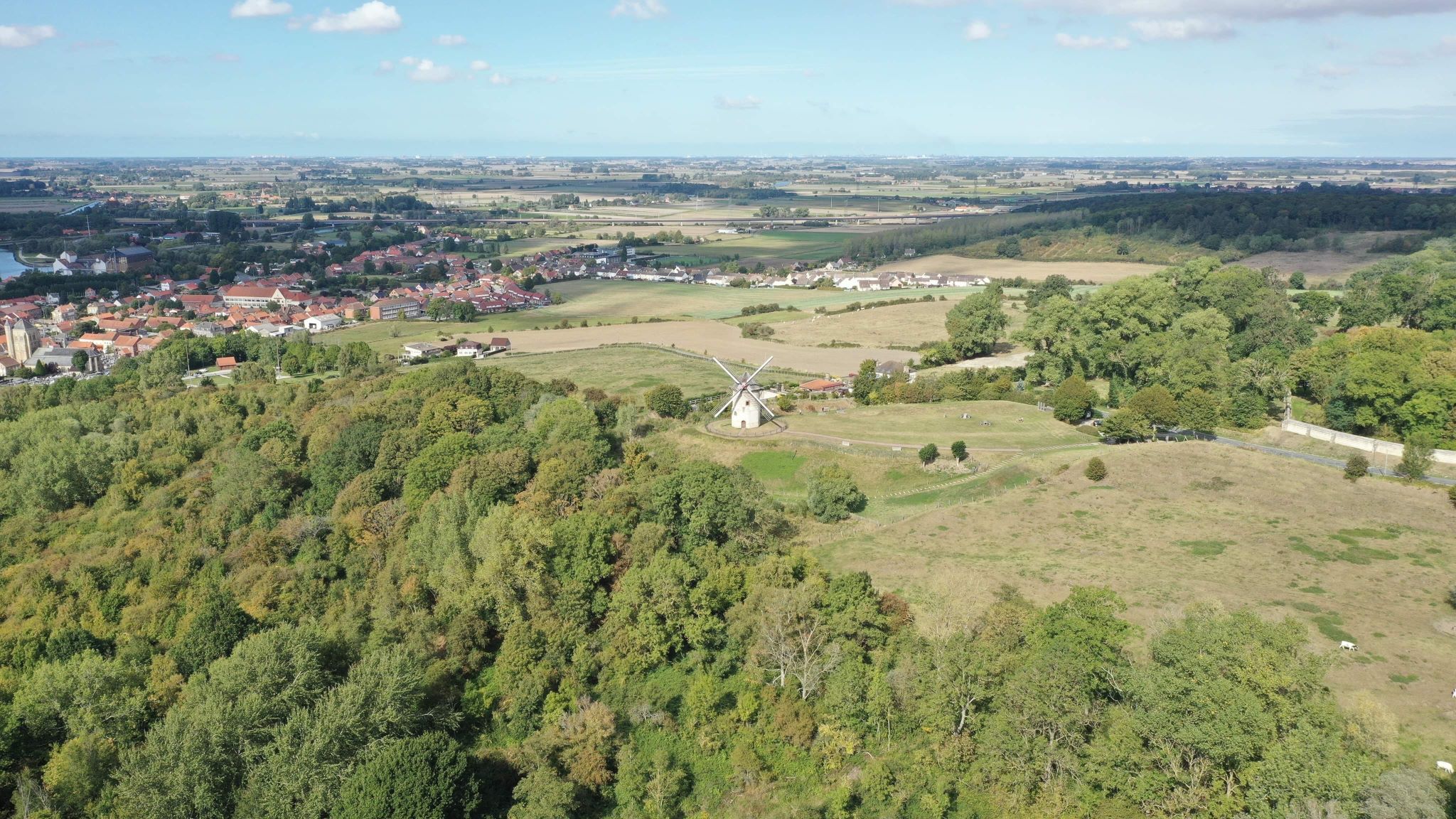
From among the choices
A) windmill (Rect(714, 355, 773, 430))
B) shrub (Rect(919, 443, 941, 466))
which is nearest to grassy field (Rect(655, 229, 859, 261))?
windmill (Rect(714, 355, 773, 430))

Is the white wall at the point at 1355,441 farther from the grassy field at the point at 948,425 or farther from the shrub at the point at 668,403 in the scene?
the shrub at the point at 668,403

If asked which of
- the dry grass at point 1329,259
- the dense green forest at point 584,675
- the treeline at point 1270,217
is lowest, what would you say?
the dense green forest at point 584,675

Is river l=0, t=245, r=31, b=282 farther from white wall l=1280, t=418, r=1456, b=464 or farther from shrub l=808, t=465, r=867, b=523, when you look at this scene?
white wall l=1280, t=418, r=1456, b=464

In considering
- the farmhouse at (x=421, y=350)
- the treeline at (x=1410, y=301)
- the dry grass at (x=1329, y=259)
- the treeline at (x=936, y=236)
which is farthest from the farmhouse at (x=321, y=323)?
the dry grass at (x=1329, y=259)

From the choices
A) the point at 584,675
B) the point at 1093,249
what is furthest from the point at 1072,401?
the point at 1093,249

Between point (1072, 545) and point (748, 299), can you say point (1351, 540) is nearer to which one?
point (1072, 545)

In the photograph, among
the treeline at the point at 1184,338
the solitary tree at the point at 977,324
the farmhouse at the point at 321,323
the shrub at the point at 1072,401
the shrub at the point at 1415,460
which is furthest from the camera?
the farmhouse at the point at 321,323

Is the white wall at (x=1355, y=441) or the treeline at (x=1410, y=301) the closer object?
the white wall at (x=1355, y=441)
